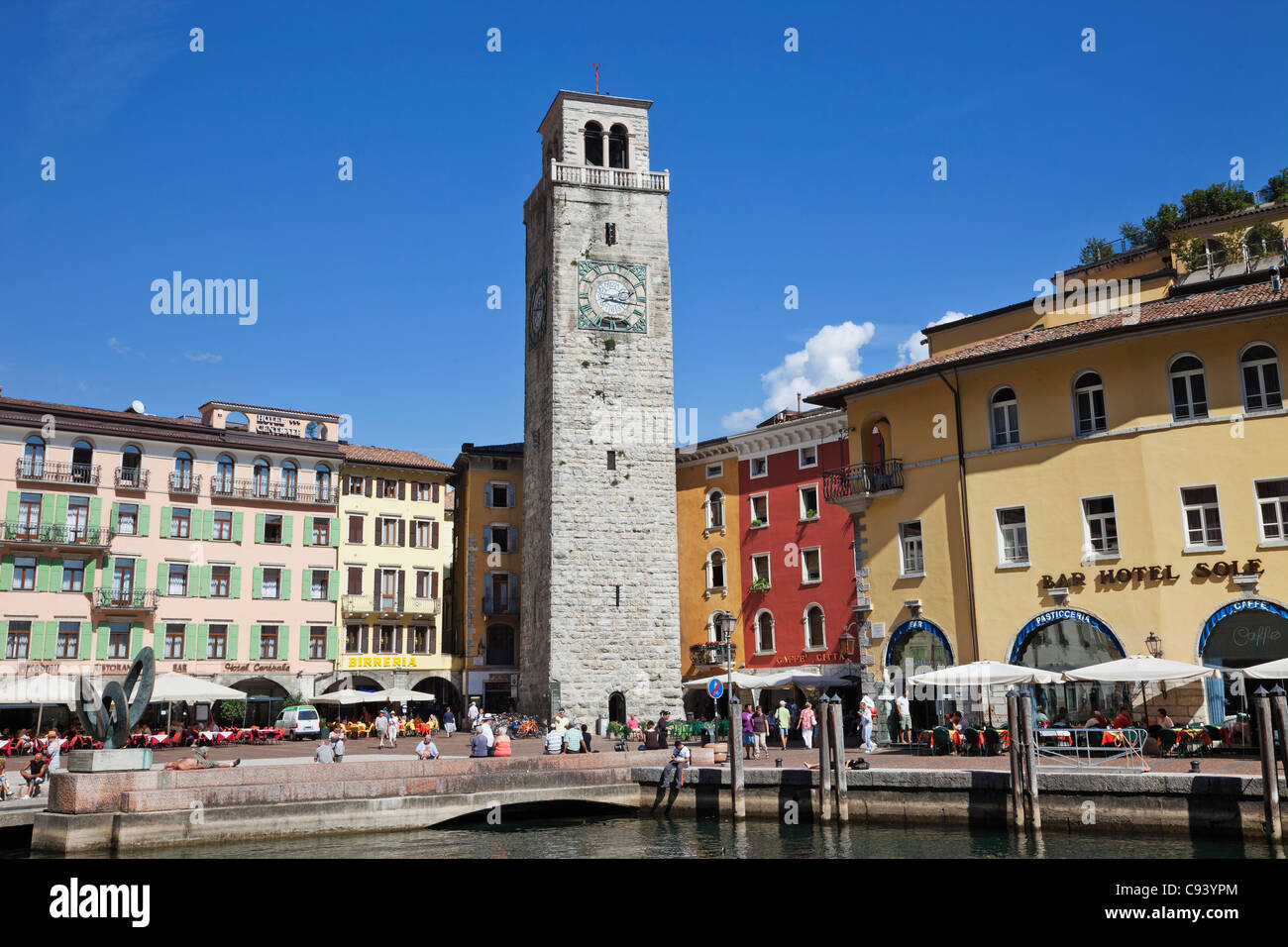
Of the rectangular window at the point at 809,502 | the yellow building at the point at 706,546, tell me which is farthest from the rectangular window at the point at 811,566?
the yellow building at the point at 706,546

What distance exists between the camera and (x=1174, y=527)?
1037 inches

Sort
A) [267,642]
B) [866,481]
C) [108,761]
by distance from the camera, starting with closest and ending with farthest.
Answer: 1. [108,761]
2. [866,481]
3. [267,642]

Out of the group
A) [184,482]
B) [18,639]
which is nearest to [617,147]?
[184,482]

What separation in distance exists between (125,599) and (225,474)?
7204 mm

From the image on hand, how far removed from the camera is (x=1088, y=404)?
93.4 ft

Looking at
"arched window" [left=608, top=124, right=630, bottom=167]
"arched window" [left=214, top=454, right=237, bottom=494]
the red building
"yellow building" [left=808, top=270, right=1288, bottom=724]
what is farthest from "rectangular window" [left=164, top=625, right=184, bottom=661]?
"yellow building" [left=808, top=270, right=1288, bottom=724]

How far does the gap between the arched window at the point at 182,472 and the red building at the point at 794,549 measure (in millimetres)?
23927

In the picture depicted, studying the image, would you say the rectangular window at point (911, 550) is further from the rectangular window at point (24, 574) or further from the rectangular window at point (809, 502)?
the rectangular window at point (24, 574)

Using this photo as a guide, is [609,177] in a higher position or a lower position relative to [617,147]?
lower

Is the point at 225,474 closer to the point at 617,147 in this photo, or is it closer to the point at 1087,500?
the point at 617,147

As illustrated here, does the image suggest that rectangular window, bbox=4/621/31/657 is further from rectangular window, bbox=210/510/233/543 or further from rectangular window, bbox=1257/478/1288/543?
rectangular window, bbox=1257/478/1288/543
